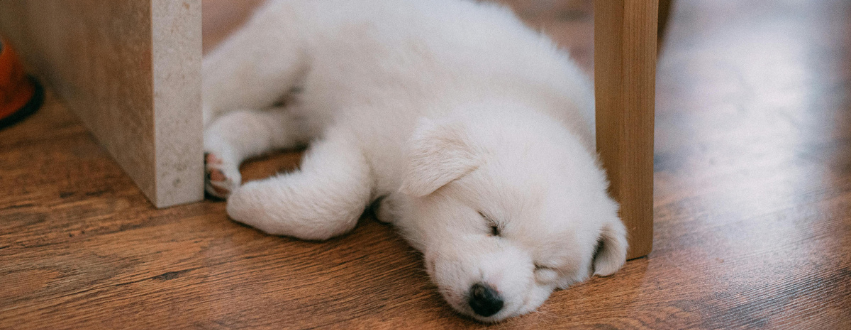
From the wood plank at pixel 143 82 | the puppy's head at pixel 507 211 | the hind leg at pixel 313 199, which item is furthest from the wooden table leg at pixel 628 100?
the wood plank at pixel 143 82

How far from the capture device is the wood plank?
179 cm

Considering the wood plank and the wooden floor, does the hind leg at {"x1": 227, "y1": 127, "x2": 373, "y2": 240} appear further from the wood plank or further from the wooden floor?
the wood plank

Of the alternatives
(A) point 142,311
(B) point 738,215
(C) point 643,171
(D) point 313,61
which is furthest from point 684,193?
(A) point 142,311

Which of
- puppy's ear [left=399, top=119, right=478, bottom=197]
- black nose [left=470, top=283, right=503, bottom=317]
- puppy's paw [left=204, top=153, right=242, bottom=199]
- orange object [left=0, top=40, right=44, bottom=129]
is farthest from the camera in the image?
orange object [left=0, top=40, right=44, bottom=129]

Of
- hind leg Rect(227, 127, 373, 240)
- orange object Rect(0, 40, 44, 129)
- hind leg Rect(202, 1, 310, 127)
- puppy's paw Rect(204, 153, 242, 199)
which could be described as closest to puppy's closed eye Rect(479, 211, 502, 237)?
hind leg Rect(227, 127, 373, 240)

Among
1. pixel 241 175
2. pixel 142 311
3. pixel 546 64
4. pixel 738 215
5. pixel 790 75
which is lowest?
pixel 790 75

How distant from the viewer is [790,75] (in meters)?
3.51

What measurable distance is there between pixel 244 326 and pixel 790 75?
10.5ft

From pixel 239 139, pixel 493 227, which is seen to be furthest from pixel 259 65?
pixel 493 227

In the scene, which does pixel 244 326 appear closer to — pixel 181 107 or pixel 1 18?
pixel 181 107

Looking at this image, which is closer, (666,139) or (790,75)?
(666,139)

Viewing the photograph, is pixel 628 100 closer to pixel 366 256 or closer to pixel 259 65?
pixel 366 256

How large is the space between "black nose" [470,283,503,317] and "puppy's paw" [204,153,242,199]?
92 cm

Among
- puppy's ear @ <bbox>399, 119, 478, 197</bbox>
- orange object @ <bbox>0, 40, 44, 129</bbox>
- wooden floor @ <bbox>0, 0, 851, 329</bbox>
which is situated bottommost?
wooden floor @ <bbox>0, 0, 851, 329</bbox>
